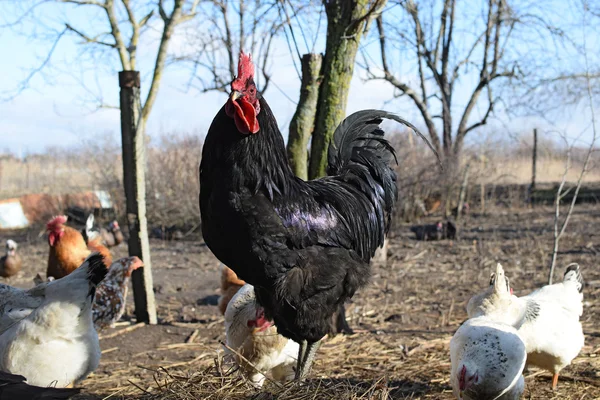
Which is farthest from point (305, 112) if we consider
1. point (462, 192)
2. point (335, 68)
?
point (462, 192)

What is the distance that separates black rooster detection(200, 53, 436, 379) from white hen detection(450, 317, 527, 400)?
90 centimetres

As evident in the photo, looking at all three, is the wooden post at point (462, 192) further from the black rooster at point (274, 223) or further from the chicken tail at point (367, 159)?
the black rooster at point (274, 223)

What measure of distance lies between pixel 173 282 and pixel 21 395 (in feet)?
19.7

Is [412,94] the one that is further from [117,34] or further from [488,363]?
[488,363]

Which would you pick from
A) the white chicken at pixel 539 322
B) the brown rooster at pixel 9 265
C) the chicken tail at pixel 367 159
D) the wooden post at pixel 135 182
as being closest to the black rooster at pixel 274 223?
the chicken tail at pixel 367 159

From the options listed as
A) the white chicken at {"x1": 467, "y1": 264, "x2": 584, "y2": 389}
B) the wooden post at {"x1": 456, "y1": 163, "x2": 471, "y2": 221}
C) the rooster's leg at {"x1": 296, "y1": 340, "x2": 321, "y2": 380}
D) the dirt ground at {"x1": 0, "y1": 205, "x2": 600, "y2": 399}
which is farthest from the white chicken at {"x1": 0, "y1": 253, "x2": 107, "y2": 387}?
the wooden post at {"x1": 456, "y1": 163, "x2": 471, "y2": 221}

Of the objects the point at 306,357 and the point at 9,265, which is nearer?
the point at 306,357

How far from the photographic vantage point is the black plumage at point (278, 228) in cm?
308

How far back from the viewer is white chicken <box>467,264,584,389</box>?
4168 mm

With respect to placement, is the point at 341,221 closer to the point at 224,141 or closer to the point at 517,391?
the point at 224,141

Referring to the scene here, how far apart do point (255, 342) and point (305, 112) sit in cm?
249

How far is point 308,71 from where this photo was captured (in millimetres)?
5551

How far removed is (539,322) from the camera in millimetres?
4297

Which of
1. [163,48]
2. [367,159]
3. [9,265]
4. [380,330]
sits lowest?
[380,330]
